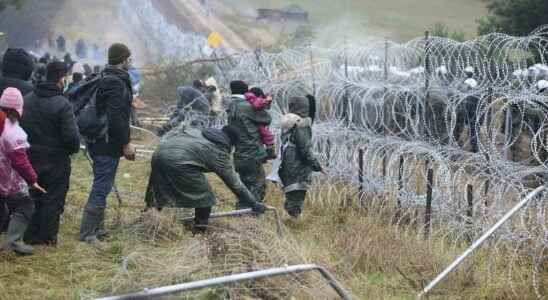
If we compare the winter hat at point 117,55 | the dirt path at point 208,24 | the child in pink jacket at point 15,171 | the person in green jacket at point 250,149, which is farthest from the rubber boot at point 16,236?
the dirt path at point 208,24

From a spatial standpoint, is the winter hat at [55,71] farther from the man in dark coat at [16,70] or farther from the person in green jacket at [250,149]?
the person in green jacket at [250,149]

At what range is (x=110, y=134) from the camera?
17.4ft

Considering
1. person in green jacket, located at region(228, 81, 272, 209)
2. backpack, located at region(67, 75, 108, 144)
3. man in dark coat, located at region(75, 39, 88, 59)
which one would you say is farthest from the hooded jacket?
man in dark coat, located at region(75, 39, 88, 59)

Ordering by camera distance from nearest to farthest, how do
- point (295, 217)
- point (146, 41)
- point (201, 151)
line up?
1. point (201, 151)
2. point (295, 217)
3. point (146, 41)

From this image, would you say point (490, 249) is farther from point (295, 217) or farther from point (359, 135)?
point (359, 135)

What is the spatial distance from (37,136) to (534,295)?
3970 millimetres

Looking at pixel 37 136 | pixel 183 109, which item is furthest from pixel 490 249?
pixel 183 109

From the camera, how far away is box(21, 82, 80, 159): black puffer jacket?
204 inches

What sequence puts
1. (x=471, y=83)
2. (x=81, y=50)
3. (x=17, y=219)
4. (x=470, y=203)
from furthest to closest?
(x=81, y=50)
(x=471, y=83)
(x=470, y=203)
(x=17, y=219)

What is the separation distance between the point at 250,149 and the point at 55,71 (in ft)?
7.04

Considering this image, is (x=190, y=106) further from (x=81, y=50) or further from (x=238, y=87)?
(x=81, y=50)

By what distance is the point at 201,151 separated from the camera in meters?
5.34

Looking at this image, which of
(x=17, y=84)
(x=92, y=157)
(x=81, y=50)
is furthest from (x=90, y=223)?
(x=81, y=50)

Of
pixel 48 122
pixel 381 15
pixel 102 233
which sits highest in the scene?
pixel 381 15
